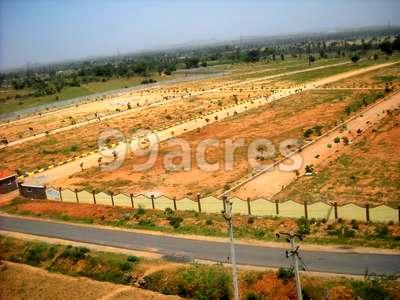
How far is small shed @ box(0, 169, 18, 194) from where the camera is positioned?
3353 centimetres

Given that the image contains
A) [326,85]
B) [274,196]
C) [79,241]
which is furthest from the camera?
[326,85]

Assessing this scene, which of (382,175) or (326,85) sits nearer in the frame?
(382,175)

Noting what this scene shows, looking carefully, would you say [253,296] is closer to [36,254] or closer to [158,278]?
[158,278]

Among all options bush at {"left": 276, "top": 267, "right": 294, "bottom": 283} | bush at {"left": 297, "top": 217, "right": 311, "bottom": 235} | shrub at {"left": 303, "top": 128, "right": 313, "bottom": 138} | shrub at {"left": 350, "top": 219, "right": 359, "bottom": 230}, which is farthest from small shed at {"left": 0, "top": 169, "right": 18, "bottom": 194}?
shrub at {"left": 350, "top": 219, "right": 359, "bottom": 230}

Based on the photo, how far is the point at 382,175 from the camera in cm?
2717

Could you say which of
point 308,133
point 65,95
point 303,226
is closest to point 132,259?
point 303,226

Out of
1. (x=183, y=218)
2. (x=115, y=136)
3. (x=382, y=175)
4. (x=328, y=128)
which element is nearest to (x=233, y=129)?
(x=328, y=128)

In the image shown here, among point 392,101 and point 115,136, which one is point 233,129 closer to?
point 115,136

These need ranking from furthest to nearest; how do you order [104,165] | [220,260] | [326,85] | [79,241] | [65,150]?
[326,85]
[65,150]
[104,165]
[79,241]
[220,260]

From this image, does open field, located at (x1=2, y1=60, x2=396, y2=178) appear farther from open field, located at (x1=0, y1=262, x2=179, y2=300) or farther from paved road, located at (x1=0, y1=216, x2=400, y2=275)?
open field, located at (x1=0, y1=262, x2=179, y2=300)

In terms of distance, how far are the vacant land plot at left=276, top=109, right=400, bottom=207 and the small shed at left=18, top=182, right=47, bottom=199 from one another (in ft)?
48.2

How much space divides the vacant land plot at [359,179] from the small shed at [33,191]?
14682 millimetres

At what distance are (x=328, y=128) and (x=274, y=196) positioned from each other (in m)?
18.3

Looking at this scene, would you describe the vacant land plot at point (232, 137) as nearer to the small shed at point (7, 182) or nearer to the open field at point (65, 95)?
the small shed at point (7, 182)
